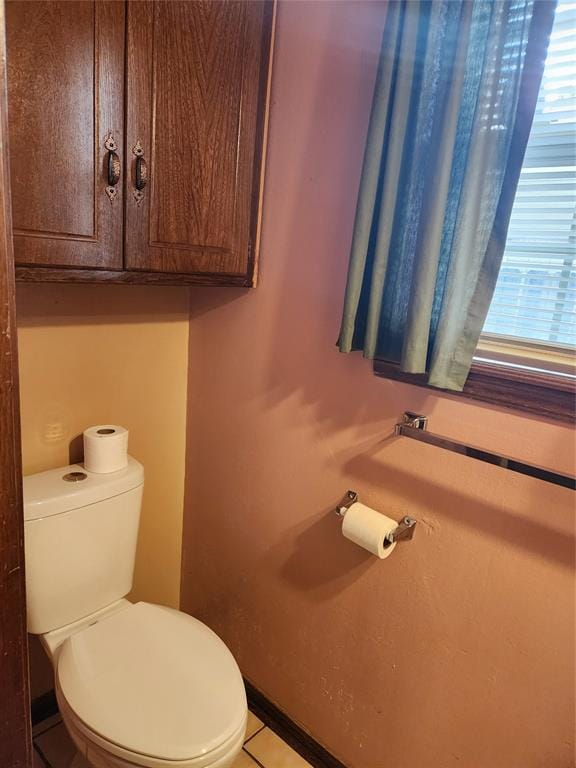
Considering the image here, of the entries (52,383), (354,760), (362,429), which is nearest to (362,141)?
(362,429)

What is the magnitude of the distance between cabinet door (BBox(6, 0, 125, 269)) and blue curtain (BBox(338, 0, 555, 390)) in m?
0.55

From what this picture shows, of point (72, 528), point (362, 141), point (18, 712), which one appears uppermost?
point (362, 141)

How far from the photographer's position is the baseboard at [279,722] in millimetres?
1461

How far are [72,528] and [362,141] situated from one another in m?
1.21

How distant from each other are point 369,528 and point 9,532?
A: 31.8 inches

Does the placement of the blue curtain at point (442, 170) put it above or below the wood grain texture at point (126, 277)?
above

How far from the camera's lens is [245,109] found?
Answer: 128 cm

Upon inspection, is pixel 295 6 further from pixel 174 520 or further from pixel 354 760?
pixel 354 760

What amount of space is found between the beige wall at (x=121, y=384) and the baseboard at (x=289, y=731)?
1.55 feet

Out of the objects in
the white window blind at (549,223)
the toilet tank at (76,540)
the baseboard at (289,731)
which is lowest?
the baseboard at (289,731)

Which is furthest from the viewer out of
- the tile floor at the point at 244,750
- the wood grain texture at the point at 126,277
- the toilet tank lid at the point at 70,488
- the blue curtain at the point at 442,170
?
the tile floor at the point at 244,750

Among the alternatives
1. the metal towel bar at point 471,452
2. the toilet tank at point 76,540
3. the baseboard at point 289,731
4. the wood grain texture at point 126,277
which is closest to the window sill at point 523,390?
the metal towel bar at point 471,452

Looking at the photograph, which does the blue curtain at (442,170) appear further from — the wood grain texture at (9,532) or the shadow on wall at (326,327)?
the wood grain texture at (9,532)

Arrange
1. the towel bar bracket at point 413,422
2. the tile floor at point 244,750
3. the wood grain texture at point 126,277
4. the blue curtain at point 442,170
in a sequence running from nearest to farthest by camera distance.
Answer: the blue curtain at point 442,170, the wood grain texture at point 126,277, the towel bar bracket at point 413,422, the tile floor at point 244,750
